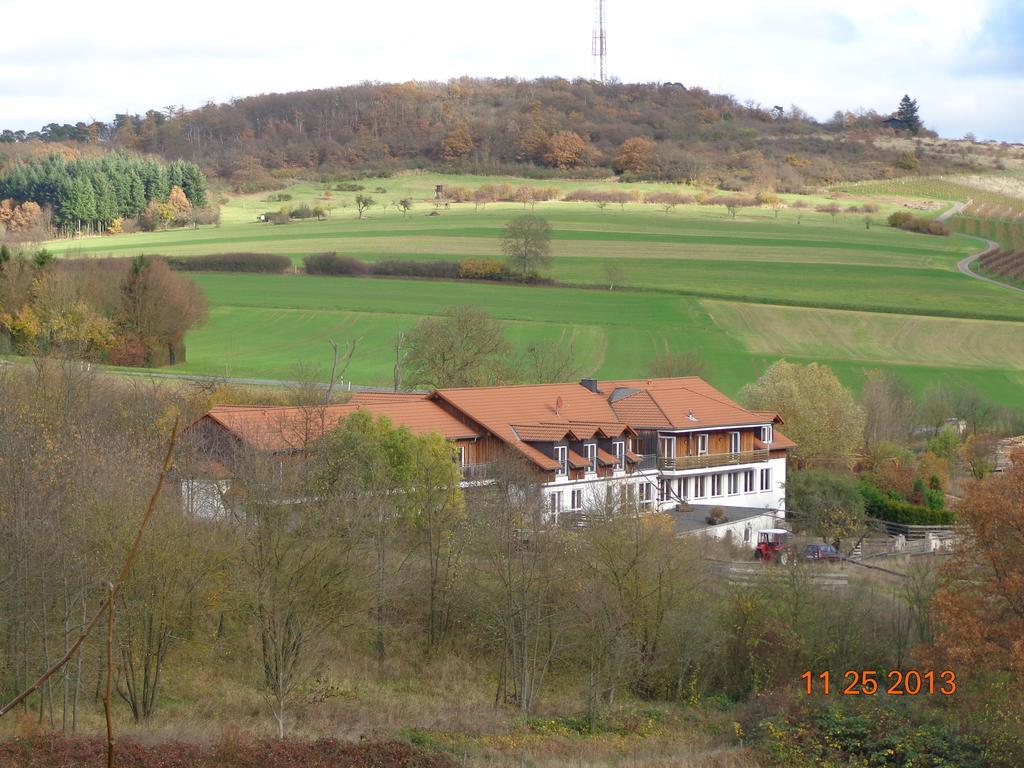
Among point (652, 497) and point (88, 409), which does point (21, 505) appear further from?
point (652, 497)

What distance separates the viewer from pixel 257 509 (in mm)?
28797

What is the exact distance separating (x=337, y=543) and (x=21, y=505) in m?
7.32

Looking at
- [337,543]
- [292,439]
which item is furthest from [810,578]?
[292,439]

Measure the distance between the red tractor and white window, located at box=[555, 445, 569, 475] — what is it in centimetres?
683

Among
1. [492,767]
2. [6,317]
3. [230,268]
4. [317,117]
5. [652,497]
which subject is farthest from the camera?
[317,117]

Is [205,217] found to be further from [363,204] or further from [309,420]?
[309,420]

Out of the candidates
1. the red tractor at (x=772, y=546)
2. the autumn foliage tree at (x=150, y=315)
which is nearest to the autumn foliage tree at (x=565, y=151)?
the autumn foliage tree at (x=150, y=315)

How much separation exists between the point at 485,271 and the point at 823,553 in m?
62.2

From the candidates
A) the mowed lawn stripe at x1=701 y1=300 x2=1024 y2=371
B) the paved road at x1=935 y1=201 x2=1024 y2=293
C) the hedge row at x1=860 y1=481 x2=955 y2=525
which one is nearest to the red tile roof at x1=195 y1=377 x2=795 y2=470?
the hedge row at x1=860 y1=481 x2=955 y2=525

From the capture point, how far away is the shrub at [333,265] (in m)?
103

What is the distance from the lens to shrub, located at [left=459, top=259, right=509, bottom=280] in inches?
3952

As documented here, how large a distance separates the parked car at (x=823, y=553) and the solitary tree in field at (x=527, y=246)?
5951 centimetres

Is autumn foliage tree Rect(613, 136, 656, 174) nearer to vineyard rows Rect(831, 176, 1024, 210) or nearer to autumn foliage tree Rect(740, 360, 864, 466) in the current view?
vineyard rows Rect(831, 176, 1024, 210)

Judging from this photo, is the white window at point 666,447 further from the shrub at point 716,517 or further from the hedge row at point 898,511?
the hedge row at point 898,511
